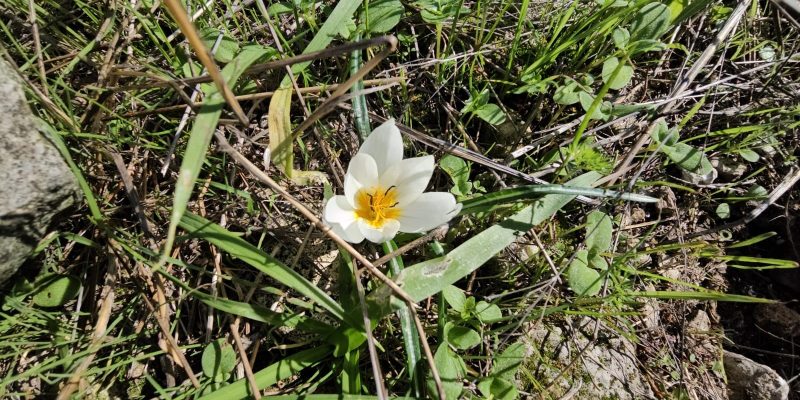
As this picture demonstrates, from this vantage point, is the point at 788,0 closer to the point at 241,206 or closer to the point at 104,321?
the point at 241,206

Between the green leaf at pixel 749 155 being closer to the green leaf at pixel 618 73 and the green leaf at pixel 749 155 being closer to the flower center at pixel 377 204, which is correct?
the green leaf at pixel 618 73

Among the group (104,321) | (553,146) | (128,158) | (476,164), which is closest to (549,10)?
(553,146)

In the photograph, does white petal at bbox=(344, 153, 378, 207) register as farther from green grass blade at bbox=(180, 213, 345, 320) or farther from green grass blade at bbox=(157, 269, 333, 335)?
green grass blade at bbox=(157, 269, 333, 335)

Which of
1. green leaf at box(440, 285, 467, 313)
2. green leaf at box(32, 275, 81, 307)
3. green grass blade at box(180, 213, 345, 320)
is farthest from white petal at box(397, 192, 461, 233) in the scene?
green leaf at box(32, 275, 81, 307)

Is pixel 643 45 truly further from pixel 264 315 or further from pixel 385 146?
pixel 264 315

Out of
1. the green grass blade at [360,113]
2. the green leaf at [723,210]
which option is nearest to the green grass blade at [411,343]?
the green grass blade at [360,113]

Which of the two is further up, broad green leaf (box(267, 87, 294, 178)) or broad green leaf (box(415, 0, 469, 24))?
broad green leaf (box(415, 0, 469, 24))

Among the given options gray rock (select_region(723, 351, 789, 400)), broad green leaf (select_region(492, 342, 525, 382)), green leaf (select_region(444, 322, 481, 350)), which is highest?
green leaf (select_region(444, 322, 481, 350))

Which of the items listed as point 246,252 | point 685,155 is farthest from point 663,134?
point 246,252
